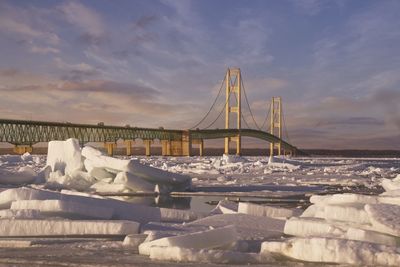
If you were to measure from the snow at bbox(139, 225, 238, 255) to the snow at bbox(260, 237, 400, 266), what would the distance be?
37 centimetres

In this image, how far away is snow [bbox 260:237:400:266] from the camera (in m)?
3.07

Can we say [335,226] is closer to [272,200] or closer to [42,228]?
[42,228]

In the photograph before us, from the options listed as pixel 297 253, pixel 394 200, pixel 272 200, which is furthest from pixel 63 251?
pixel 272 200

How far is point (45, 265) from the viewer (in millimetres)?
3180

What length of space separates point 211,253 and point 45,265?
1.06 meters

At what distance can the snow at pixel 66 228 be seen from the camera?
4.28m

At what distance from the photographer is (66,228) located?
4289mm

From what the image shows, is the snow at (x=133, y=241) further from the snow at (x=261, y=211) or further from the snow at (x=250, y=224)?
the snow at (x=261, y=211)

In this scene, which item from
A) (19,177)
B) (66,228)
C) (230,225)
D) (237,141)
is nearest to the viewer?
(230,225)

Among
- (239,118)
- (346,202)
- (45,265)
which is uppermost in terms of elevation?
(239,118)

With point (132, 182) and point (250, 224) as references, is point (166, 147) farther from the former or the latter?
point (250, 224)

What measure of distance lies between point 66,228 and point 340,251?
2.34 meters

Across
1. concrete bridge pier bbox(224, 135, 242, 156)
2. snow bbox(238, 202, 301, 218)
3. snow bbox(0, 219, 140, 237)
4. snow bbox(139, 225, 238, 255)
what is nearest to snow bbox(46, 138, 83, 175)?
snow bbox(238, 202, 301, 218)

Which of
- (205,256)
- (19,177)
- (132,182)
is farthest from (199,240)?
(19,177)
